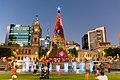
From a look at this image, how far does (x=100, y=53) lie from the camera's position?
147500mm

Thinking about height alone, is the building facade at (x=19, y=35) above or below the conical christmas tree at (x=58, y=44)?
above

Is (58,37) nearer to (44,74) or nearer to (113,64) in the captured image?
(113,64)

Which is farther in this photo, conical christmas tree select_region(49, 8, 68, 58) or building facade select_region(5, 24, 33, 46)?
building facade select_region(5, 24, 33, 46)

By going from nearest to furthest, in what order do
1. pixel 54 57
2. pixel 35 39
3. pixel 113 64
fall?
pixel 113 64
pixel 54 57
pixel 35 39

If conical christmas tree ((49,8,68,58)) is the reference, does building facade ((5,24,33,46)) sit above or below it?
above

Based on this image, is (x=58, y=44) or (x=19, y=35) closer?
(x=58, y=44)

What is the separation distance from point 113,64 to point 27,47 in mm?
87281

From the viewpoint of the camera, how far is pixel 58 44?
221 feet

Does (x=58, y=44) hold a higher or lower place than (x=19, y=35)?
lower

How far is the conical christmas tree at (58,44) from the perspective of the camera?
65688 millimetres

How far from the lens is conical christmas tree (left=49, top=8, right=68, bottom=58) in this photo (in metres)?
65.7

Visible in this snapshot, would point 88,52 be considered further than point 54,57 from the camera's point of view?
Yes

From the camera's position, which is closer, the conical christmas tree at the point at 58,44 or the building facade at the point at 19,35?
the conical christmas tree at the point at 58,44

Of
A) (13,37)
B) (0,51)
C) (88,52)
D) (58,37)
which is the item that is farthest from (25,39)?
(58,37)
